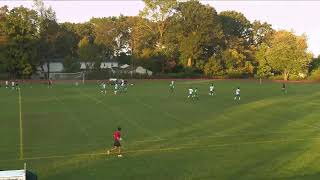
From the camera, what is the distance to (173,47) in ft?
372

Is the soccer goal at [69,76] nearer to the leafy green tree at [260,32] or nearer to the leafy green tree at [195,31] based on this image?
the leafy green tree at [195,31]

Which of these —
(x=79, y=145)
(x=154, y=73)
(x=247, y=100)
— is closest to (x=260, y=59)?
(x=154, y=73)

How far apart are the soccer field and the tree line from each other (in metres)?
54.0

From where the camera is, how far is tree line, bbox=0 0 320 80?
97438 millimetres

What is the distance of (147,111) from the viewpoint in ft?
137

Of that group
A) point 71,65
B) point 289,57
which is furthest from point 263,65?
point 71,65

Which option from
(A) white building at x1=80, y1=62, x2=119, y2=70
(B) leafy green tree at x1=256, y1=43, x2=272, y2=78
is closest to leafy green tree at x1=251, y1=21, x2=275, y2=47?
(B) leafy green tree at x1=256, y1=43, x2=272, y2=78

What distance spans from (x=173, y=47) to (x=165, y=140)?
8677cm

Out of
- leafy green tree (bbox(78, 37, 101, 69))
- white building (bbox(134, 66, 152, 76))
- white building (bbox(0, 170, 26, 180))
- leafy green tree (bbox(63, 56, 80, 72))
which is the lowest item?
white building (bbox(0, 170, 26, 180))

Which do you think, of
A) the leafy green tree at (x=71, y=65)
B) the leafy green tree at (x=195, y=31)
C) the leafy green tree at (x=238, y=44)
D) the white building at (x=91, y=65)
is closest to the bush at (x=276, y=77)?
the leafy green tree at (x=238, y=44)

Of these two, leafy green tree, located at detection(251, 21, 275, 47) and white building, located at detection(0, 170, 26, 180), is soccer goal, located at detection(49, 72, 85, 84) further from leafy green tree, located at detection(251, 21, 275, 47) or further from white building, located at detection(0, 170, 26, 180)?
white building, located at detection(0, 170, 26, 180)

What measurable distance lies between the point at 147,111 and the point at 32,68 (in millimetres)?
62506

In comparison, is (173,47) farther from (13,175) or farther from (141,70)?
(13,175)

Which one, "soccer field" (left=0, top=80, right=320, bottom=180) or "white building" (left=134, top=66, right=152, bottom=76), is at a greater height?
"white building" (left=134, top=66, right=152, bottom=76)
